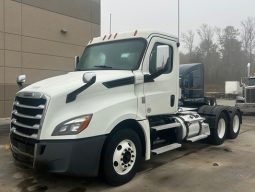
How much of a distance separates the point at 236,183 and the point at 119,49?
3343 mm

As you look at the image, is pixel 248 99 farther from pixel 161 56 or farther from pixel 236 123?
pixel 161 56

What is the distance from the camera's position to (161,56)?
702 centimetres

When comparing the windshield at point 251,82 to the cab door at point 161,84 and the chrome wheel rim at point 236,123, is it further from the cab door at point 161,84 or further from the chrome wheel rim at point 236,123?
the cab door at point 161,84

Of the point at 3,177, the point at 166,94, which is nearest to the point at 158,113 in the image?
the point at 166,94

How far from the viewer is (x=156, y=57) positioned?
23.3ft

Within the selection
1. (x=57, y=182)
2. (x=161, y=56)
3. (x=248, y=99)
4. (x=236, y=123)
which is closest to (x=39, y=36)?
(x=236, y=123)

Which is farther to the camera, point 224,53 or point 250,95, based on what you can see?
point 224,53

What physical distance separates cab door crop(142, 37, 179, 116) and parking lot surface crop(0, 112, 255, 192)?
113cm

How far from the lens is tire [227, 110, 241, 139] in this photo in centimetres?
1076

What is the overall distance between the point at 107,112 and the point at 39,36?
41.2 feet

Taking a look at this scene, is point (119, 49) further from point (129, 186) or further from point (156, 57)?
point (129, 186)

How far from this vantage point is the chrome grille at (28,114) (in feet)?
18.8

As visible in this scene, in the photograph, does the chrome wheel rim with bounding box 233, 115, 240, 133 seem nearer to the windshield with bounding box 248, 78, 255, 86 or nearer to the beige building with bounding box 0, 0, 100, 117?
the windshield with bounding box 248, 78, 255, 86

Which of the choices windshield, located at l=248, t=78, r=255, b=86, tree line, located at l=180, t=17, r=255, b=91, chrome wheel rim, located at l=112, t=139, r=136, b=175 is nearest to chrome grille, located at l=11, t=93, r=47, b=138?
chrome wheel rim, located at l=112, t=139, r=136, b=175
